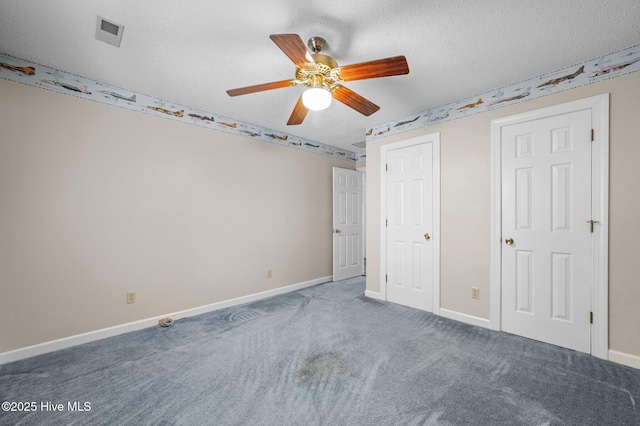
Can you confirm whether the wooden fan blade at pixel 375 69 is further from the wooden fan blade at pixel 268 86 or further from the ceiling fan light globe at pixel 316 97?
the wooden fan blade at pixel 268 86

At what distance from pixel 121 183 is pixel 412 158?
131 inches

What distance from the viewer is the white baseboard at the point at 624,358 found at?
211 cm

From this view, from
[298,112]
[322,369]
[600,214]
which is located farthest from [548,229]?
[298,112]

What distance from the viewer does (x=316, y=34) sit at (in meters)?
1.95

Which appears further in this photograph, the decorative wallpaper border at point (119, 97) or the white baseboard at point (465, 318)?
the white baseboard at point (465, 318)

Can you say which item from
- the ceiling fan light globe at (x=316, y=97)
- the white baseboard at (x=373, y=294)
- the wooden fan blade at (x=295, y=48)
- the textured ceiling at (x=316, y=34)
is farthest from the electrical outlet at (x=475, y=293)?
the wooden fan blade at (x=295, y=48)

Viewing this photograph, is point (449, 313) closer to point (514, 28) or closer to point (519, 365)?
point (519, 365)

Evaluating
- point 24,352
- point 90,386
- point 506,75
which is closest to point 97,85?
point 24,352

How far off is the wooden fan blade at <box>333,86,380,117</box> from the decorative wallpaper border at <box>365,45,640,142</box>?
1298 millimetres

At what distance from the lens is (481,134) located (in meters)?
2.96

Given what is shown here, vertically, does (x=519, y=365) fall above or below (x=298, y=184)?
below

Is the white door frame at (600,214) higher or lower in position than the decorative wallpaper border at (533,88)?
lower

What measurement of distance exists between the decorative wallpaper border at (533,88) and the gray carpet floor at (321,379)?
234 centimetres

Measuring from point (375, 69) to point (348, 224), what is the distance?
351 cm
